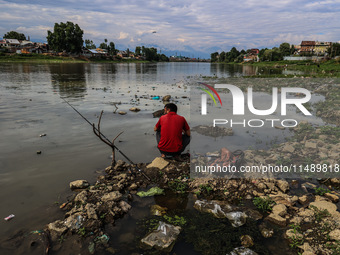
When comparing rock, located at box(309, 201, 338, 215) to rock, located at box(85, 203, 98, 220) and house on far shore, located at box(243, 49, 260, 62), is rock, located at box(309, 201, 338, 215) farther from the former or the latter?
house on far shore, located at box(243, 49, 260, 62)

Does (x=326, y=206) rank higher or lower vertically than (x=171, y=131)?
lower

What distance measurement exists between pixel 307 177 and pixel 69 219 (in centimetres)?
648

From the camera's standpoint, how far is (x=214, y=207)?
198 inches

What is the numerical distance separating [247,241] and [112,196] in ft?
10.3

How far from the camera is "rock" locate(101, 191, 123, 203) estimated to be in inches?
203

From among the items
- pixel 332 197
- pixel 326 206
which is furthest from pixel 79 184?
pixel 332 197

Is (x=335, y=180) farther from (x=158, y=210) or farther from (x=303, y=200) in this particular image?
(x=158, y=210)

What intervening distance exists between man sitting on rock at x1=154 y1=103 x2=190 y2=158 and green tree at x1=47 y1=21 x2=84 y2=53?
113 meters

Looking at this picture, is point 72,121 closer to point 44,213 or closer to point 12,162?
point 12,162

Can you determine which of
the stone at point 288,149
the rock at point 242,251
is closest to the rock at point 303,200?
the rock at point 242,251

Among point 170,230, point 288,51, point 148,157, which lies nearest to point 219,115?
point 148,157

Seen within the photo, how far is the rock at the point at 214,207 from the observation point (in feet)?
16.2

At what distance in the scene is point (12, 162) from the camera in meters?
7.18

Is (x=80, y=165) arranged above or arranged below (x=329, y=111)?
below
